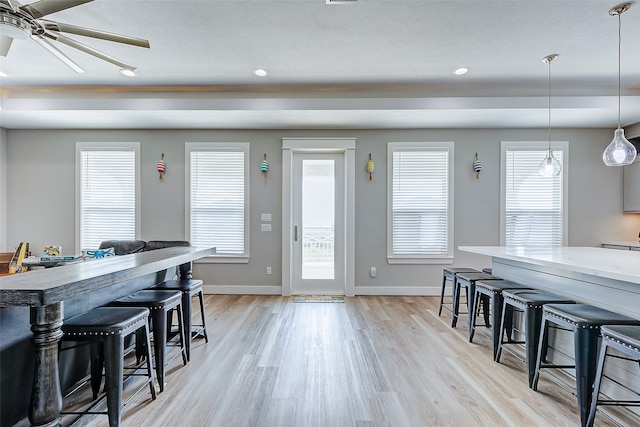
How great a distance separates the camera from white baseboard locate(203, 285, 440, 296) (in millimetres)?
4828

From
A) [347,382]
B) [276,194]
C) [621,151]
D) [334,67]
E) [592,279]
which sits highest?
[334,67]

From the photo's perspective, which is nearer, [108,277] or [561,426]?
[108,277]

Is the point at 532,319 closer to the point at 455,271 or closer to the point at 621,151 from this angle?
the point at 455,271

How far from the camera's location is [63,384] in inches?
80.3

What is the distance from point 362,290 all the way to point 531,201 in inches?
117

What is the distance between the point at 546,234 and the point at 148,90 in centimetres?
605


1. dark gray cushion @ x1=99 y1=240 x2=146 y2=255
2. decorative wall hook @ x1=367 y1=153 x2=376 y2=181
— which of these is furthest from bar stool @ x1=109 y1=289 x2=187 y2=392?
decorative wall hook @ x1=367 y1=153 x2=376 y2=181

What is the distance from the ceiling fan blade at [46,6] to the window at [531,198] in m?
5.24

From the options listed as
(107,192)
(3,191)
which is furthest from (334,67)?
(3,191)

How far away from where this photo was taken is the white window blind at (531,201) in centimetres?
480

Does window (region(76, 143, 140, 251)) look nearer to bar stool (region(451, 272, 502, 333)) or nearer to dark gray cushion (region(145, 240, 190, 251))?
dark gray cushion (region(145, 240, 190, 251))

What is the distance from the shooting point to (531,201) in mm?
4812

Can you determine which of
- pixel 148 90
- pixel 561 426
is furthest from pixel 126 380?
pixel 148 90

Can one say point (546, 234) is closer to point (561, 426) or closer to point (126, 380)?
point (561, 426)
